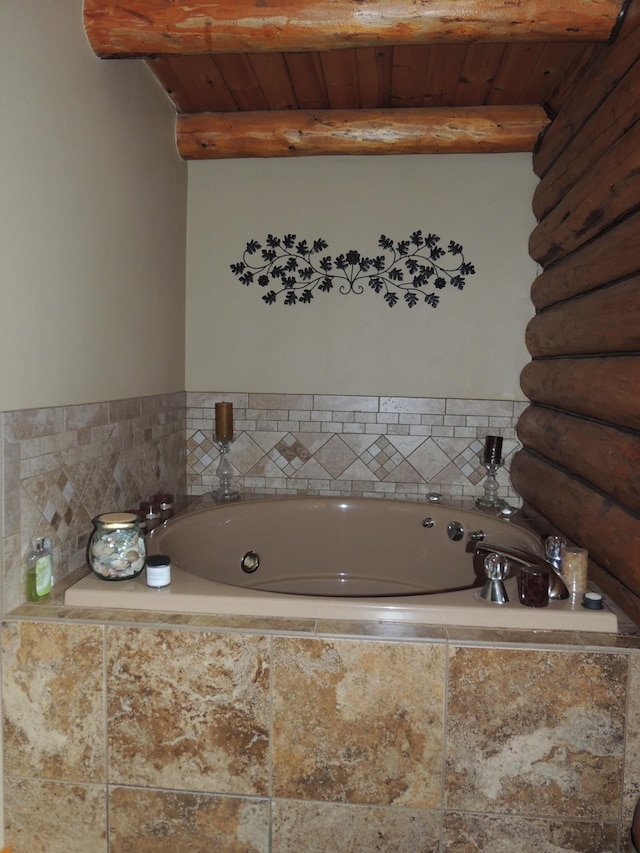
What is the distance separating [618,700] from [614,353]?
3.34 feet

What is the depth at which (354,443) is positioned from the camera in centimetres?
305

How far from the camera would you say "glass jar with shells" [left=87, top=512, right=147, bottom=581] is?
1.72 meters

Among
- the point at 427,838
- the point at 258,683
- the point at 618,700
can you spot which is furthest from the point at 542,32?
the point at 427,838

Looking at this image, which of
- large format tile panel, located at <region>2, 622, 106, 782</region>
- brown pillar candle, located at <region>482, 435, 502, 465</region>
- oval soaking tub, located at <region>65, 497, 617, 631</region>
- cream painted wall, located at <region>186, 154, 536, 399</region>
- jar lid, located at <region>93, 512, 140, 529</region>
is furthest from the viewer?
cream painted wall, located at <region>186, 154, 536, 399</region>

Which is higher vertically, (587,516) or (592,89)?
(592,89)

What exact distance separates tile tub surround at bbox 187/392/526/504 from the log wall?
0.30 m

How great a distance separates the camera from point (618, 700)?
142 cm

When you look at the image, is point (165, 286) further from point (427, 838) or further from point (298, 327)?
point (427, 838)

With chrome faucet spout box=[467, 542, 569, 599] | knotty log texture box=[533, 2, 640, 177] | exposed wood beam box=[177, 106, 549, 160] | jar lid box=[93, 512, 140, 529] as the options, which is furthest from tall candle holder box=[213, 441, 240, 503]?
knotty log texture box=[533, 2, 640, 177]

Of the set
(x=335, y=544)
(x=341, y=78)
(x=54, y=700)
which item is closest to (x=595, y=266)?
(x=341, y=78)

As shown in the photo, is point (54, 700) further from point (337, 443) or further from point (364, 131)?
point (364, 131)

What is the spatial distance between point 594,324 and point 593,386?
0.67 feet

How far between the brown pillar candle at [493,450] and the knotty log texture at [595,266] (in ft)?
2.10

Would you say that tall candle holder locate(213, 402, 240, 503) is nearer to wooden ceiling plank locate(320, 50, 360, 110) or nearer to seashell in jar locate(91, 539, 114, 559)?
seashell in jar locate(91, 539, 114, 559)
